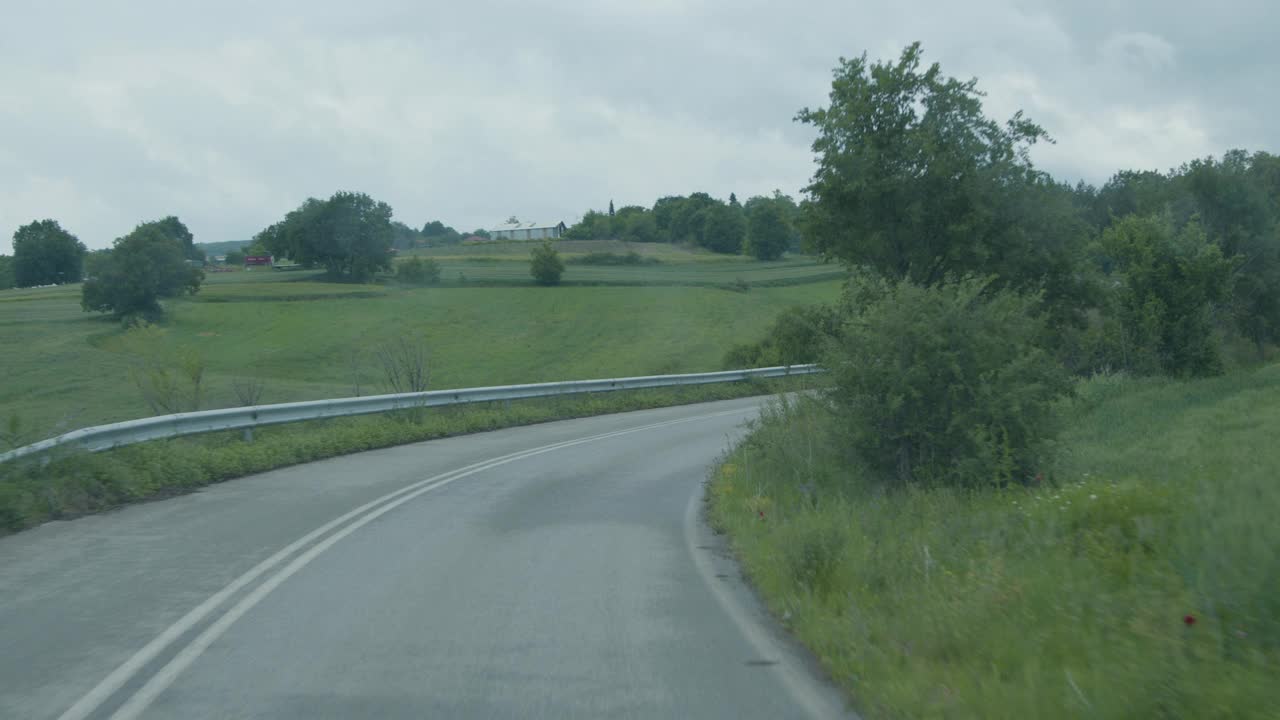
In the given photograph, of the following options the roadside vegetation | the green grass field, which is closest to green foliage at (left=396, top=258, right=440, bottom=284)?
the green grass field

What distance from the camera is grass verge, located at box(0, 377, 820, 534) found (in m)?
11.0

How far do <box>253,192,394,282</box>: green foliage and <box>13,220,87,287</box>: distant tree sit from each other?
36.4 feet

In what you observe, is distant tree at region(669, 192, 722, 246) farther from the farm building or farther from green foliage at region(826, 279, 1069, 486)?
green foliage at region(826, 279, 1069, 486)

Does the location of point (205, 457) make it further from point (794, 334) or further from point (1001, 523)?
point (794, 334)

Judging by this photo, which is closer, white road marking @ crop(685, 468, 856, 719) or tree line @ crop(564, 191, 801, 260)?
white road marking @ crop(685, 468, 856, 719)

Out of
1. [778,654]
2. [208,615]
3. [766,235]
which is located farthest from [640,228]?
[778,654]

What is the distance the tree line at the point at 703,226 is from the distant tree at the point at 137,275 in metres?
34.1

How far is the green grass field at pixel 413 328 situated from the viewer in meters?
34.3

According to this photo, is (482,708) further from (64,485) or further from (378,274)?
(378,274)

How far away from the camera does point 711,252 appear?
8862 cm

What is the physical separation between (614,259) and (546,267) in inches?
379

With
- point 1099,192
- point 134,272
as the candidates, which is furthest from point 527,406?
point 1099,192

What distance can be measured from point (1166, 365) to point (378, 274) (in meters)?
45.2

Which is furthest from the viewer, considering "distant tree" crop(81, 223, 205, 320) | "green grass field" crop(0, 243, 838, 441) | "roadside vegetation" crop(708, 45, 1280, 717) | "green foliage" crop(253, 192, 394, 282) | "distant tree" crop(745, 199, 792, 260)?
"distant tree" crop(745, 199, 792, 260)
